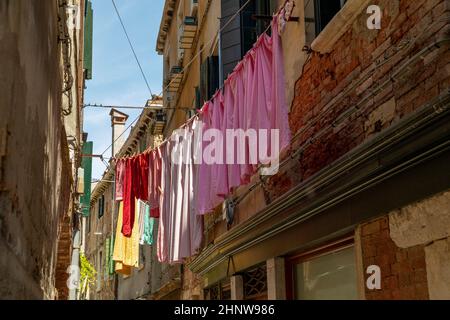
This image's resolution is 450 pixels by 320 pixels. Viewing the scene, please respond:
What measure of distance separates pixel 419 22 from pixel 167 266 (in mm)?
14502

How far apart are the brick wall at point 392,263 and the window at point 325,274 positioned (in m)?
0.59

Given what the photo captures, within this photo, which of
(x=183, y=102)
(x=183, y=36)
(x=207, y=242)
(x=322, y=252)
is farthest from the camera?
(x=183, y=102)

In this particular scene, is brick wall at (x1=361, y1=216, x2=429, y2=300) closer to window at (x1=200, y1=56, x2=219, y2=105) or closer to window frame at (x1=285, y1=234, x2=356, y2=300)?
window frame at (x1=285, y1=234, x2=356, y2=300)

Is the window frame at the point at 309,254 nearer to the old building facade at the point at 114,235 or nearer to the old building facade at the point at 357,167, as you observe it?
the old building facade at the point at 357,167

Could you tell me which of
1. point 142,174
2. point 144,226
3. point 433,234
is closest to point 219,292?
point 142,174

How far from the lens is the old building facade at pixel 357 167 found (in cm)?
479

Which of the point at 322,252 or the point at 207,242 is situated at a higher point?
the point at 207,242

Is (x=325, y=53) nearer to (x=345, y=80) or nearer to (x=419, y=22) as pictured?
(x=345, y=80)

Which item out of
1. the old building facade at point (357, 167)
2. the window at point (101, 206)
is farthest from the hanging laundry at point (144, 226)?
the window at point (101, 206)

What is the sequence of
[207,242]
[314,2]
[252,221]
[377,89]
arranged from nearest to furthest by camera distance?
[377,89] → [314,2] → [252,221] → [207,242]

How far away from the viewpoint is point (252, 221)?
8875 mm

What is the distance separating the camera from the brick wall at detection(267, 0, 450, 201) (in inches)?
196

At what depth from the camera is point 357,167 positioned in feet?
18.8
